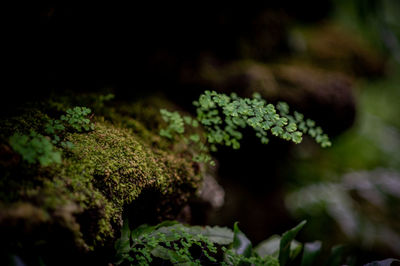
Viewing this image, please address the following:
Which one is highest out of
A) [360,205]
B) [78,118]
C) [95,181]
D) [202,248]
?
[360,205]

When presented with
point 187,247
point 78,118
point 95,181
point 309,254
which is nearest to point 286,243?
point 309,254

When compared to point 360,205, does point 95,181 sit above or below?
below

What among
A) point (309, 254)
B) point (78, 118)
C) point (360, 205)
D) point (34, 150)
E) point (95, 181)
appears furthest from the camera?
point (360, 205)

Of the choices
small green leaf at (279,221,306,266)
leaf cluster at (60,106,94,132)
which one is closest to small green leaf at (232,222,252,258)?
small green leaf at (279,221,306,266)

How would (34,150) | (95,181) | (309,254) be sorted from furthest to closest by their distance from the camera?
(309,254), (95,181), (34,150)

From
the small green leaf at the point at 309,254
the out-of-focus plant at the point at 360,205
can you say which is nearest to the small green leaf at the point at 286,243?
the small green leaf at the point at 309,254

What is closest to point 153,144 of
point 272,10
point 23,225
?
point 23,225

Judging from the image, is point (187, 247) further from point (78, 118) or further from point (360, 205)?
point (360, 205)

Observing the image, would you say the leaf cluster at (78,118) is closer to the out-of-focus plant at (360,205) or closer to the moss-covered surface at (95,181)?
the moss-covered surface at (95,181)
